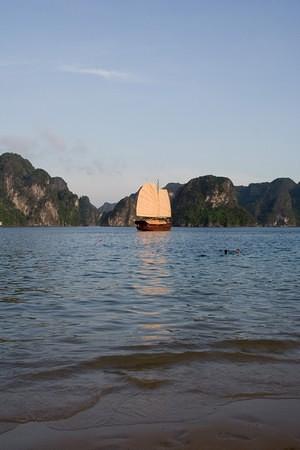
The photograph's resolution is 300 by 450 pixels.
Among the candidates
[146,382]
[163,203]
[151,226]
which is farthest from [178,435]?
[163,203]

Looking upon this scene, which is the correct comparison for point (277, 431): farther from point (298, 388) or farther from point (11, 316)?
point (11, 316)

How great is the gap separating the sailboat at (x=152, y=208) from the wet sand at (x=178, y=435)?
348 ft

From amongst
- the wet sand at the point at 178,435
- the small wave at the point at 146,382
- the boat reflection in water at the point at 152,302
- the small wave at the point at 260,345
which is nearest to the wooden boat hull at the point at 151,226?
the boat reflection in water at the point at 152,302

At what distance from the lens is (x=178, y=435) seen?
4.84 metres

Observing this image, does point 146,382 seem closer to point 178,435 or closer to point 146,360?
point 146,360

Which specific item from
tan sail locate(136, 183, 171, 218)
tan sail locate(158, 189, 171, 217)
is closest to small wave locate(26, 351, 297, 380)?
tan sail locate(136, 183, 171, 218)

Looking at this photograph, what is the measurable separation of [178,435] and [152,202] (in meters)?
111

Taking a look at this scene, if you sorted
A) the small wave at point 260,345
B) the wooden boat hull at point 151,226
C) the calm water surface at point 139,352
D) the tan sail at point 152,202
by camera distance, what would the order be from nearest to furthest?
the calm water surface at point 139,352, the small wave at point 260,345, the tan sail at point 152,202, the wooden boat hull at point 151,226

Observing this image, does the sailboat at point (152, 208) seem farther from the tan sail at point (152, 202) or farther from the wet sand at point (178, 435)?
the wet sand at point (178, 435)

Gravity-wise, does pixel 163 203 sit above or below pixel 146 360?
above

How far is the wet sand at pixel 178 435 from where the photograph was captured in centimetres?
459

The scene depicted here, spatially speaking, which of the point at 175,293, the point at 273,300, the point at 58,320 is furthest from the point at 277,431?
the point at 175,293

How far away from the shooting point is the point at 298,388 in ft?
20.7

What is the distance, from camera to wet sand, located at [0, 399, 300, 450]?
4.59m
